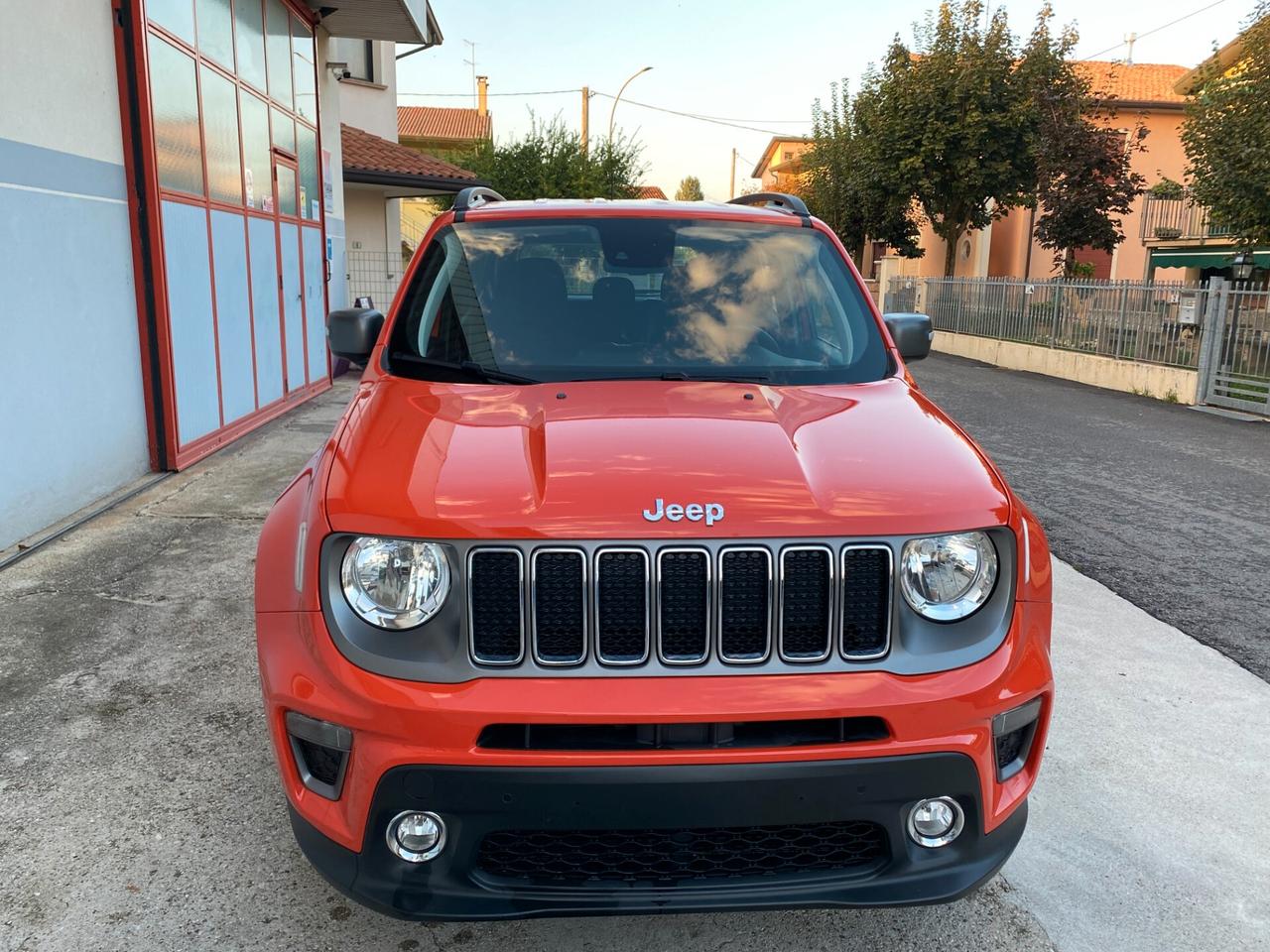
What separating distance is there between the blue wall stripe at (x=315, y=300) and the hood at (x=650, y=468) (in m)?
9.75

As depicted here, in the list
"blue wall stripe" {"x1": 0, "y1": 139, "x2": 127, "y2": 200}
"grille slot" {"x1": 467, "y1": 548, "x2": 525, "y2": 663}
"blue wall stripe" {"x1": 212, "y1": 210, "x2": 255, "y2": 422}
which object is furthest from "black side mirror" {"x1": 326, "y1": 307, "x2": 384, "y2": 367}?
"blue wall stripe" {"x1": 212, "y1": 210, "x2": 255, "y2": 422}

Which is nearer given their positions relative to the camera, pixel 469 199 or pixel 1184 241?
pixel 469 199

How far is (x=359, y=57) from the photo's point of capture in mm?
19609

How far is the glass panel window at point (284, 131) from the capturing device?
34.9 feet

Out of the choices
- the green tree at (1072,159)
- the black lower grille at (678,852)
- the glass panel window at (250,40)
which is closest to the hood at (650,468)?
the black lower grille at (678,852)

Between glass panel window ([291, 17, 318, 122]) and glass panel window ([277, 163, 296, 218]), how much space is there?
36.6 inches

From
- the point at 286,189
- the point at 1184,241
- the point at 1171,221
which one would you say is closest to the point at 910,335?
the point at 286,189

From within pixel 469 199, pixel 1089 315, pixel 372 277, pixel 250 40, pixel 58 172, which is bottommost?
pixel 1089 315

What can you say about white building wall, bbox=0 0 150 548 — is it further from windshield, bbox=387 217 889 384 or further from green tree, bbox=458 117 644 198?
green tree, bbox=458 117 644 198

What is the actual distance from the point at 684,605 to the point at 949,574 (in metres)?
0.58

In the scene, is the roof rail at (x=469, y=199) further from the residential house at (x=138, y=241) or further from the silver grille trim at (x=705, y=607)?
the residential house at (x=138, y=241)

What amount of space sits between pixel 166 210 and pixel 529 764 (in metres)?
6.73

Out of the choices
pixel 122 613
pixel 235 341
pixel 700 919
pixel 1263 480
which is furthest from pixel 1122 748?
pixel 235 341

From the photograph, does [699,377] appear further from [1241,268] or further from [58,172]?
[1241,268]
